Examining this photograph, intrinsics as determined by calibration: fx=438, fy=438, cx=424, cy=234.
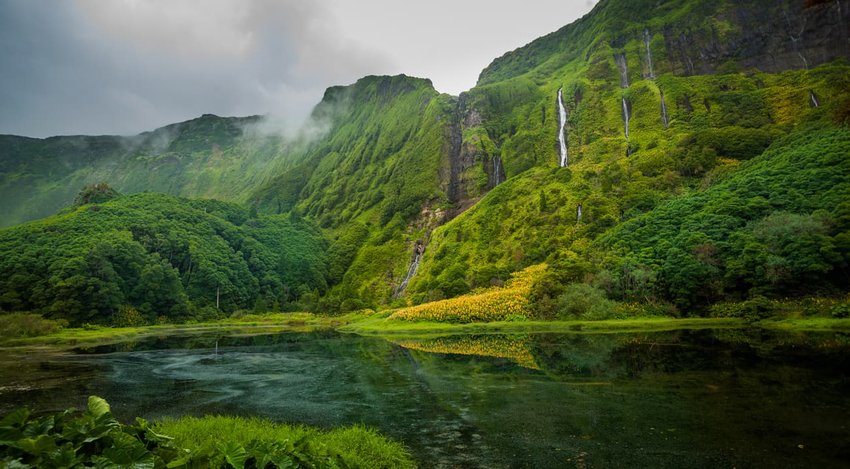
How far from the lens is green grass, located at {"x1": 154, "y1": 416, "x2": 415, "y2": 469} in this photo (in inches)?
426

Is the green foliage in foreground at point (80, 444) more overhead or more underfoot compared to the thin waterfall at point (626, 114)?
Answer: more underfoot

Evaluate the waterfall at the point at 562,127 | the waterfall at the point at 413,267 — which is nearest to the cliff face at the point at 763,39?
the waterfall at the point at 562,127

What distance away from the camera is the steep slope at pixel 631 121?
87875 millimetres

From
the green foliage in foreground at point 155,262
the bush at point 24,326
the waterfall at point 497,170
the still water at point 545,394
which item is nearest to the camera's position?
the still water at point 545,394

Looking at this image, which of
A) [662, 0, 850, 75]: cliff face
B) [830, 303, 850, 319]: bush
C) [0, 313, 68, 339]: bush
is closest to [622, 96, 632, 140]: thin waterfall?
[662, 0, 850, 75]: cliff face

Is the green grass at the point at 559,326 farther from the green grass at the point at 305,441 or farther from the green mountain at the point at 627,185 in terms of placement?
the green grass at the point at 305,441

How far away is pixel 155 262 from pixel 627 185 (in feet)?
381

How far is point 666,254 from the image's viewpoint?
5966cm

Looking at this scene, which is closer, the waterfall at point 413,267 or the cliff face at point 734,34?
the waterfall at point 413,267

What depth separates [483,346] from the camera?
45500 mm

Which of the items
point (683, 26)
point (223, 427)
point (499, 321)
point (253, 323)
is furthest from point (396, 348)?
point (683, 26)

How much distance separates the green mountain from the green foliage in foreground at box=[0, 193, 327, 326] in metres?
1.22

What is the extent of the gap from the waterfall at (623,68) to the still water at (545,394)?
133172mm

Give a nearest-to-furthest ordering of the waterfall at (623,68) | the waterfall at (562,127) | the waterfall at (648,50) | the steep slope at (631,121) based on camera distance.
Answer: the steep slope at (631,121)
the waterfall at (562,127)
the waterfall at (648,50)
the waterfall at (623,68)
